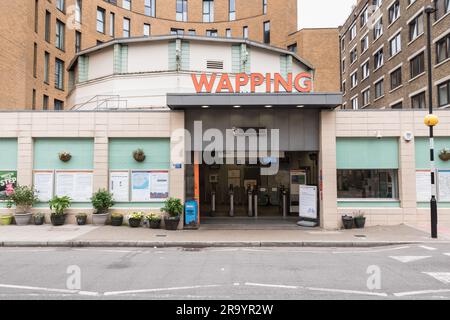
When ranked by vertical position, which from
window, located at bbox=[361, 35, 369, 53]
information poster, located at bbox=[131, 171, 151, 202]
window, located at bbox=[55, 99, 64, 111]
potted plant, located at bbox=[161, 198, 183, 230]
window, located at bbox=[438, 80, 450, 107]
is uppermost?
window, located at bbox=[361, 35, 369, 53]

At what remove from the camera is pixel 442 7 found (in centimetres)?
2459

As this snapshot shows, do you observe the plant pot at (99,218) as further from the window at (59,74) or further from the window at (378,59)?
the window at (378,59)

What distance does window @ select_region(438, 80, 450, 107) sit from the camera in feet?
78.0

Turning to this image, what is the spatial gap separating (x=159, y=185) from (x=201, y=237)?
3.52 meters

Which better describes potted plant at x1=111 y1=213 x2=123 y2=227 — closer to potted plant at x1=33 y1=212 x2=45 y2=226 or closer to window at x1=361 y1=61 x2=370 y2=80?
potted plant at x1=33 y1=212 x2=45 y2=226

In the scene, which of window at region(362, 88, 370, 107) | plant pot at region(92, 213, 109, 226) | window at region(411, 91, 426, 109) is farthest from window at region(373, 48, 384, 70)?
plant pot at region(92, 213, 109, 226)

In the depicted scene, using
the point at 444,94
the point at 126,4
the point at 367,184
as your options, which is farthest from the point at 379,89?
the point at 126,4

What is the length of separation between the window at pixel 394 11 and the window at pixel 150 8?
83.0 feet

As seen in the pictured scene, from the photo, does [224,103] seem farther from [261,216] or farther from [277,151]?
[261,216]

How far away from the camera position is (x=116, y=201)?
14547mm

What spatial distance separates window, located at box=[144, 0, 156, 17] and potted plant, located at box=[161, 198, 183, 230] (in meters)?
33.2

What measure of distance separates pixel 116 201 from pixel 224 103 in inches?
238

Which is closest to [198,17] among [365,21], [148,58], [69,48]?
[69,48]

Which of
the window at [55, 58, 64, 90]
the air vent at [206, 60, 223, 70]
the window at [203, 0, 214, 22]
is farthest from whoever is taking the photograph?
the window at [203, 0, 214, 22]
